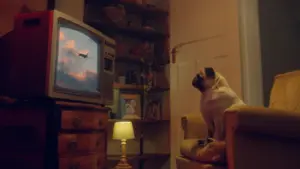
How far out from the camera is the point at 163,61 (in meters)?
3.57

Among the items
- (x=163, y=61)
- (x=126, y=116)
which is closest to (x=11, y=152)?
(x=126, y=116)

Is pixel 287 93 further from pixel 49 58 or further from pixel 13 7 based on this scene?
pixel 13 7

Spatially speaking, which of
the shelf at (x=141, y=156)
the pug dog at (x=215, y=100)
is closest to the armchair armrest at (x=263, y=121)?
the pug dog at (x=215, y=100)

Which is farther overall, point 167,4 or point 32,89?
point 167,4

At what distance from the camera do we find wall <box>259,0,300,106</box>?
3.12 m

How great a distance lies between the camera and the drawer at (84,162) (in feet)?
5.53

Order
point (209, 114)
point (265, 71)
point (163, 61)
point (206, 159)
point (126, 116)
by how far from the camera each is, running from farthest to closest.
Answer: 1. point (163, 61)
2. point (126, 116)
3. point (265, 71)
4. point (209, 114)
5. point (206, 159)

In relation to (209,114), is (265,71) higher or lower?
higher

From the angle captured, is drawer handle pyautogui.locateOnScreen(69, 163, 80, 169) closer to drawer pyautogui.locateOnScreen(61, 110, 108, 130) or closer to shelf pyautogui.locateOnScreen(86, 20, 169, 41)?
drawer pyautogui.locateOnScreen(61, 110, 108, 130)

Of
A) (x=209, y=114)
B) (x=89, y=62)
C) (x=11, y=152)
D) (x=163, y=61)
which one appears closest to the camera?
(x=11, y=152)

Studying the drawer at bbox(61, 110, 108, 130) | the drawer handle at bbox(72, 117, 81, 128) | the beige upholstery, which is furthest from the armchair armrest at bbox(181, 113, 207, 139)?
the drawer handle at bbox(72, 117, 81, 128)

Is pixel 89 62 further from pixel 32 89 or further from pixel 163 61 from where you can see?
pixel 163 61

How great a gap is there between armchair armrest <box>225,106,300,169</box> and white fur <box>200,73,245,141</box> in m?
0.38

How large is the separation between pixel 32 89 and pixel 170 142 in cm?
184
